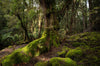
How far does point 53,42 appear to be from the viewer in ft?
22.5

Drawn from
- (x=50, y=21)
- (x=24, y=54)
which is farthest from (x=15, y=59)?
(x=50, y=21)

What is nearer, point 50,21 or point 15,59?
point 15,59

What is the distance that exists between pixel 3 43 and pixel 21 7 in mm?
6241

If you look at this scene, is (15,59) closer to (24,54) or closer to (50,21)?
(24,54)

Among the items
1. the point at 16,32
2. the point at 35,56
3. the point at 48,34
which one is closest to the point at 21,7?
the point at 16,32

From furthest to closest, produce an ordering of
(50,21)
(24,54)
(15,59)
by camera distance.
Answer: (50,21)
(24,54)
(15,59)

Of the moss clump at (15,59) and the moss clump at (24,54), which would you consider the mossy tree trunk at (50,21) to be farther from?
the moss clump at (15,59)

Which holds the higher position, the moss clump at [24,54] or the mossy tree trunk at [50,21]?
the mossy tree trunk at [50,21]

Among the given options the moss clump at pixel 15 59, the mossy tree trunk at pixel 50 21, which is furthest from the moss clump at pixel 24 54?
the mossy tree trunk at pixel 50 21

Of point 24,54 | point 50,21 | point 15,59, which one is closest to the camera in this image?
point 15,59

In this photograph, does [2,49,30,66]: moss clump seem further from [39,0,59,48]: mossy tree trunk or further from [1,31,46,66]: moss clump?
[39,0,59,48]: mossy tree trunk

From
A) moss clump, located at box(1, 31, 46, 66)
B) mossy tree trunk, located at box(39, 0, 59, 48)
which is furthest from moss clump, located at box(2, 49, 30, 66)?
mossy tree trunk, located at box(39, 0, 59, 48)

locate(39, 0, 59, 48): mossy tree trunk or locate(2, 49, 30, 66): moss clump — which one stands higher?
locate(39, 0, 59, 48): mossy tree trunk

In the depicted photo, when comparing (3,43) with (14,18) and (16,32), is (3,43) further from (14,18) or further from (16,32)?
(14,18)
